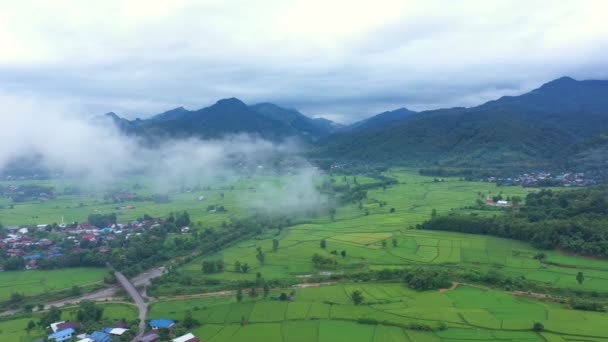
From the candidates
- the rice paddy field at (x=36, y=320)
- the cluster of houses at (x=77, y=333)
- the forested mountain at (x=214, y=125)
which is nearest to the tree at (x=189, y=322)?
the cluster of houses at (x=77, y=333)

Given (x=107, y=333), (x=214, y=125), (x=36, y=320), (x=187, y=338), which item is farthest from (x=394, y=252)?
(x=214, y=125)

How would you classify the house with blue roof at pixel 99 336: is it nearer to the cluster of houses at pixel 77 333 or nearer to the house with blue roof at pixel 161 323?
the cluster of houses at pixel 77 333

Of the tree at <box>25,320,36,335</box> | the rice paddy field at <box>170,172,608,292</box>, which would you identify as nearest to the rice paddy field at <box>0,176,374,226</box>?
the rice paddy field at <box>170,172,608,292</box>

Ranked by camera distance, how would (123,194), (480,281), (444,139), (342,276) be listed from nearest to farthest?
(480,281), (342,276), (123,194), (444,139)

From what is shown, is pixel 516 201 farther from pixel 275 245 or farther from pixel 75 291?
pixel 75 291

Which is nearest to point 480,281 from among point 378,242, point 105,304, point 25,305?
point 378,242

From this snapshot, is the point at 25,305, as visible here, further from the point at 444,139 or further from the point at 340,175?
the point at 444,139
